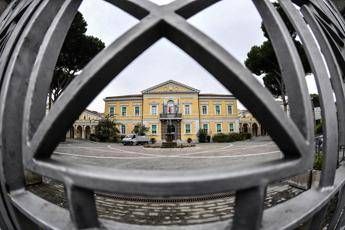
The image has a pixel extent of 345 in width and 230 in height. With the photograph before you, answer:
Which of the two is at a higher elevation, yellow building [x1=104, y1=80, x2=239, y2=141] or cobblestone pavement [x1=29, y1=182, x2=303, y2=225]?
yellow building [x1=104, y1=80, x2=239, y2=141]

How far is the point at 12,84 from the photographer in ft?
2.91

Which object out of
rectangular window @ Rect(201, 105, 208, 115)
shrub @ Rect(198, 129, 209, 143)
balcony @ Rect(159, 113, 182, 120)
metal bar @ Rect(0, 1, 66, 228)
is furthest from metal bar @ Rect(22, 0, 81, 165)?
rectangular window @ Rect(201, 105, 208, 115)

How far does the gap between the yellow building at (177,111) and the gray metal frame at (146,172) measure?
1694 inches

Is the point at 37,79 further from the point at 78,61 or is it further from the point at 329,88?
the point at 78,61

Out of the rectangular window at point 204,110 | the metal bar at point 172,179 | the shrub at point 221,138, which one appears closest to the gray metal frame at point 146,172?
the metal bar at point 172,179

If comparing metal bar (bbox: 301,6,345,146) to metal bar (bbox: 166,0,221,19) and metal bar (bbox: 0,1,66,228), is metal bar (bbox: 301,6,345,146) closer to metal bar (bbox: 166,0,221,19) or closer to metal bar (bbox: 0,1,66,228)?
metal bar (bbox: 166,0,221,19)

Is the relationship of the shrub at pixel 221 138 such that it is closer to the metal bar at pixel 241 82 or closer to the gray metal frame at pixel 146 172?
the gray metal frame at pixel 146 172

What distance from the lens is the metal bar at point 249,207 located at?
650 millimetres

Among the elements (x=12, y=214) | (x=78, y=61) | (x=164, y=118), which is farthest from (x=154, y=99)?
(x=12, y=214)

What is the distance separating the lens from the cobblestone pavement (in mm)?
2939

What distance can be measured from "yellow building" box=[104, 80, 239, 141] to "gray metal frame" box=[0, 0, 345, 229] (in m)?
43.0

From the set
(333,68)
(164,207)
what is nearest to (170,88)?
(164,207)

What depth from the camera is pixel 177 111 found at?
4450 centimetres

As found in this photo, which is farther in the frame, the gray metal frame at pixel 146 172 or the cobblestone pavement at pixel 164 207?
the cobblestone pavement at pixel 164 207
